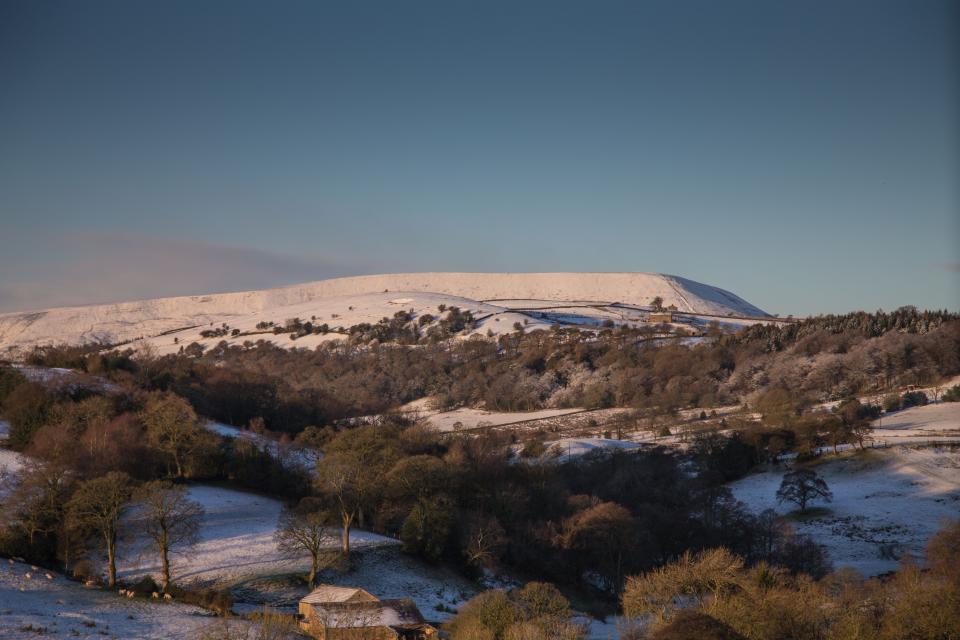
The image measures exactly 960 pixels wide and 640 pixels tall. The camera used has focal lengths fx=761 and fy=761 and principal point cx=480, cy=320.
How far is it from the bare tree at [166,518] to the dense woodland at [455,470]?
0.39 meters

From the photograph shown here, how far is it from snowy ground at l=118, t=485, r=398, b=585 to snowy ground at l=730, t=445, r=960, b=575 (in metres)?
26.5

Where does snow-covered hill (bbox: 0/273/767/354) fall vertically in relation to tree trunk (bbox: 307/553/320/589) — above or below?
above

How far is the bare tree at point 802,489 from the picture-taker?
169ft

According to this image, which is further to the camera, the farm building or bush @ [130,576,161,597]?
bush @ [130,576,161,597]

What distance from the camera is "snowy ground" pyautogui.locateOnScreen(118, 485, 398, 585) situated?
34.2 metres

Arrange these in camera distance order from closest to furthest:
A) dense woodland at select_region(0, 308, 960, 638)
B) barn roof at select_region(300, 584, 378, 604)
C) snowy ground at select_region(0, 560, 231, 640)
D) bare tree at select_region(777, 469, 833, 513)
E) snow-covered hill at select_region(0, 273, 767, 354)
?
snowy ground at select_region(0, 560, 231, 640), barn roof at select_region(300, 584, 378, 604), dense woodland at select_region(0, 308, 960, 638), bare tree at select_region(777, 469, 833, 513), snow-covered hill at select_region(0, 273, 767, 354)

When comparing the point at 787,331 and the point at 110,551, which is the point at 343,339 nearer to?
the point at 787,331

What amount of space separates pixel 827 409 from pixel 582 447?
27.3m

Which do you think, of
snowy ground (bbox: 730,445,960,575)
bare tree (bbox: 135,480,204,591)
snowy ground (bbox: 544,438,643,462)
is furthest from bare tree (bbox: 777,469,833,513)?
bare tree (bbox: 135,480,204,591)

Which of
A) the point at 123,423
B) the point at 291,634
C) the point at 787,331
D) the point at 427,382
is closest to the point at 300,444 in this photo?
the point at 123,423

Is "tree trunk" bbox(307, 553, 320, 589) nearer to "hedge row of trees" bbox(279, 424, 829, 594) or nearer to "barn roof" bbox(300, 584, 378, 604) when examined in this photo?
"hedge row of trees" bbox(279, 424, 829, 594)

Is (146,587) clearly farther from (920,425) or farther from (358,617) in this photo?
(920,425)

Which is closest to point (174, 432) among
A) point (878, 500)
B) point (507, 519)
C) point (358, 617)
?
point (507, 519)

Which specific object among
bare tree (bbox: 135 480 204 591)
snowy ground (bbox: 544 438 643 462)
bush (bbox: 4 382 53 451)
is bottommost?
snowy ground (bbox: 544 438 643 462)
